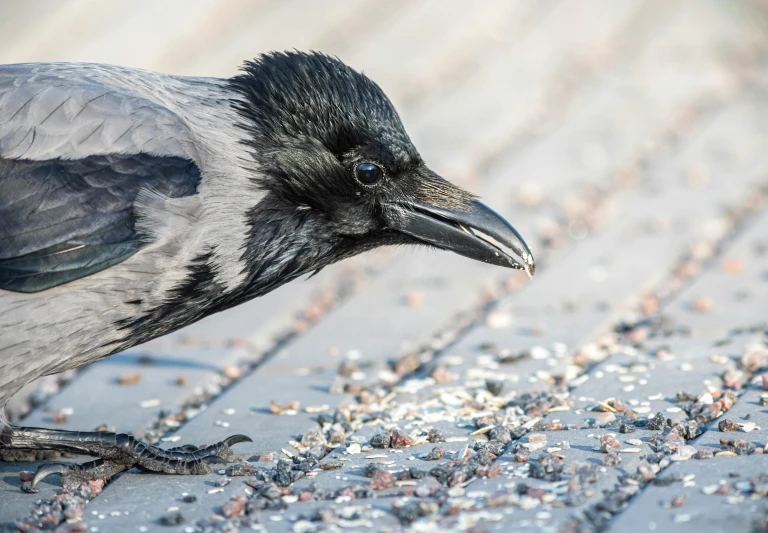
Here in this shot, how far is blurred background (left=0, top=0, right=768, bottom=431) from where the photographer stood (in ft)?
22.6

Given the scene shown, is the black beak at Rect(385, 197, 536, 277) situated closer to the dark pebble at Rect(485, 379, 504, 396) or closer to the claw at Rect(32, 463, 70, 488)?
the dark pebble at Rect(485, 379, 504, 396)

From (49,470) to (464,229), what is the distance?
1951mm

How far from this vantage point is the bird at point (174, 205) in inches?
182

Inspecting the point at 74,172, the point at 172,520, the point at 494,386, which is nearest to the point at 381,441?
the point at 494,386

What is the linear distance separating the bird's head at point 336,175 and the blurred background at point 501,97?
1.19 m

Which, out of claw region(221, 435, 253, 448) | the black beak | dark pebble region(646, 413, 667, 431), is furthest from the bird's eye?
dark pebble region(646, 413, 667, 431)

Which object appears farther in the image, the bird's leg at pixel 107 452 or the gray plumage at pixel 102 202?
the bird's leg at pixel 107 452

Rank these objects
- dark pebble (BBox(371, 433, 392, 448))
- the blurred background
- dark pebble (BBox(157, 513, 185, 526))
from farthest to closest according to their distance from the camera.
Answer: the blurred background
dark pebble (BBox(371, 433, 392, 448))
dark pebble (BBox(157, 513, 185, 526))

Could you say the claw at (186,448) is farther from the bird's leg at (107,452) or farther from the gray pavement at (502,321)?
the gray pavement at (502,321)

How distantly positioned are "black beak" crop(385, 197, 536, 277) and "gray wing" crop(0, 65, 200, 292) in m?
0.91

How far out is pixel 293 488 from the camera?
14.5 ft

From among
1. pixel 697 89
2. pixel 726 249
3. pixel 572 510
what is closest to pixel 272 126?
pixel 572 510

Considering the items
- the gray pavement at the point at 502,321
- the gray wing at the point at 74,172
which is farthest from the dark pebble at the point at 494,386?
the gray wing at the point at 74,172

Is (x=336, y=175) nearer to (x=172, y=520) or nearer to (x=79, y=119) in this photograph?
(x=79, y=119)
